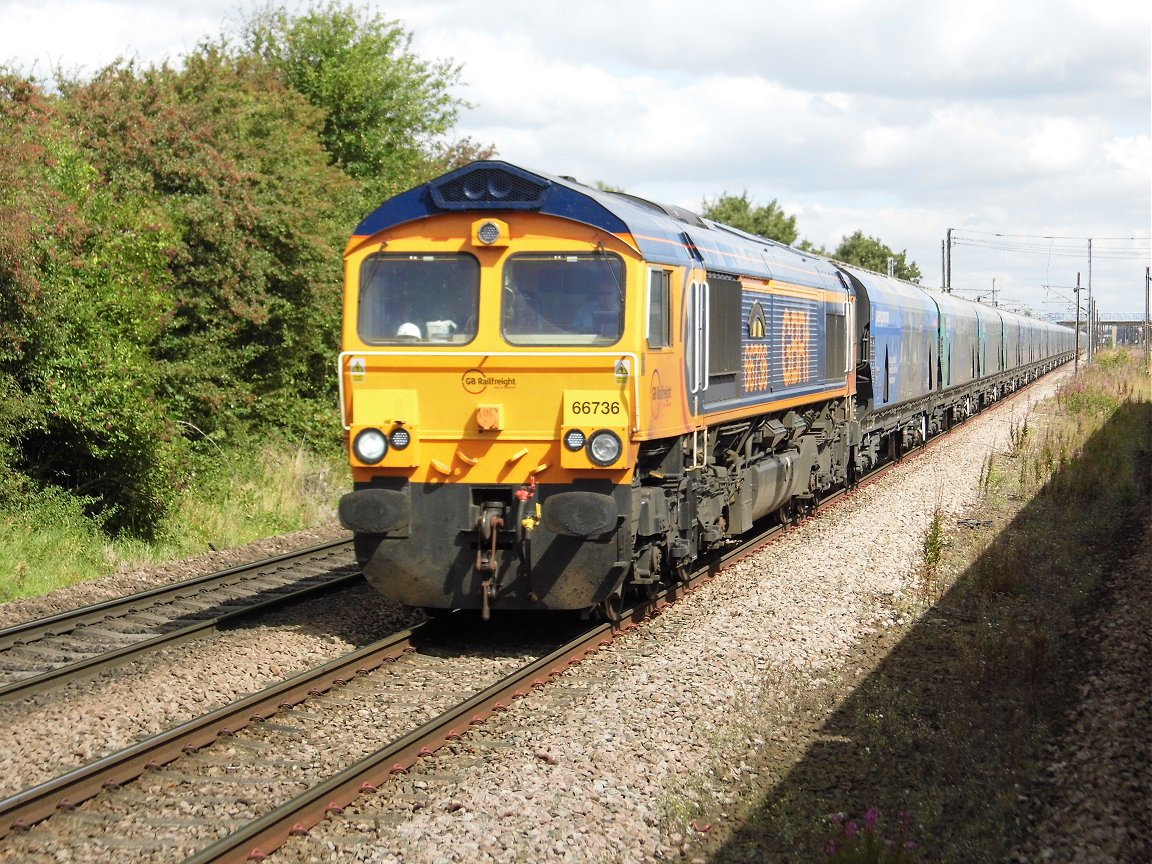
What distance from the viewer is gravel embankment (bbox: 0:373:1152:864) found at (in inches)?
226

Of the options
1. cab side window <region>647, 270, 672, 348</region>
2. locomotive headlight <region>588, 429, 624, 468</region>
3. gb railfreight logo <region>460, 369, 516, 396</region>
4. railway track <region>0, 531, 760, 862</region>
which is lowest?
railway track <region>0, 531, 760, 862</region>

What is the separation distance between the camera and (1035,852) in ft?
18.5

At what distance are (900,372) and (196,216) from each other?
38.2ft

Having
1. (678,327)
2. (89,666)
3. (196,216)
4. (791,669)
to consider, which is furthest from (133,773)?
(196,216)

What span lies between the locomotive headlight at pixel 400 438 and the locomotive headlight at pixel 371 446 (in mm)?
55

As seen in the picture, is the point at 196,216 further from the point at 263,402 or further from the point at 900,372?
the point at 900,372

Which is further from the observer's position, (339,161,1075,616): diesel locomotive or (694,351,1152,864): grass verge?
(339,161,1075,616): diesel locomotive

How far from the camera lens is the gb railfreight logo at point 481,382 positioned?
8.78m

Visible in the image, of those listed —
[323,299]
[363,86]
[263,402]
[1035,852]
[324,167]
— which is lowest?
[1035,852]

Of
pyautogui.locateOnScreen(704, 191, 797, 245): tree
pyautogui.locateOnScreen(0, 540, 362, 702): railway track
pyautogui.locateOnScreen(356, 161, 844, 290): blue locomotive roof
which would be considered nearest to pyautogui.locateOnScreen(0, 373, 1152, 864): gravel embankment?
pyautogui.locateOnScreen(0, 540, 362, 702): railway track

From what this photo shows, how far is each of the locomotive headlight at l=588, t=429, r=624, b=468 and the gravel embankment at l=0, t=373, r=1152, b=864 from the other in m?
1.47

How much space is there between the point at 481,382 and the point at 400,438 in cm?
70

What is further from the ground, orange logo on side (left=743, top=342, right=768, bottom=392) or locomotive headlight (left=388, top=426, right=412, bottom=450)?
orange logo on side (left=743, top=342, right=768, bottom=392)

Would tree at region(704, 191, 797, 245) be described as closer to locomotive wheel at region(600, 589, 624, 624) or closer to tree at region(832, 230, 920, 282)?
tree at region(832, 230, 920, 282)
